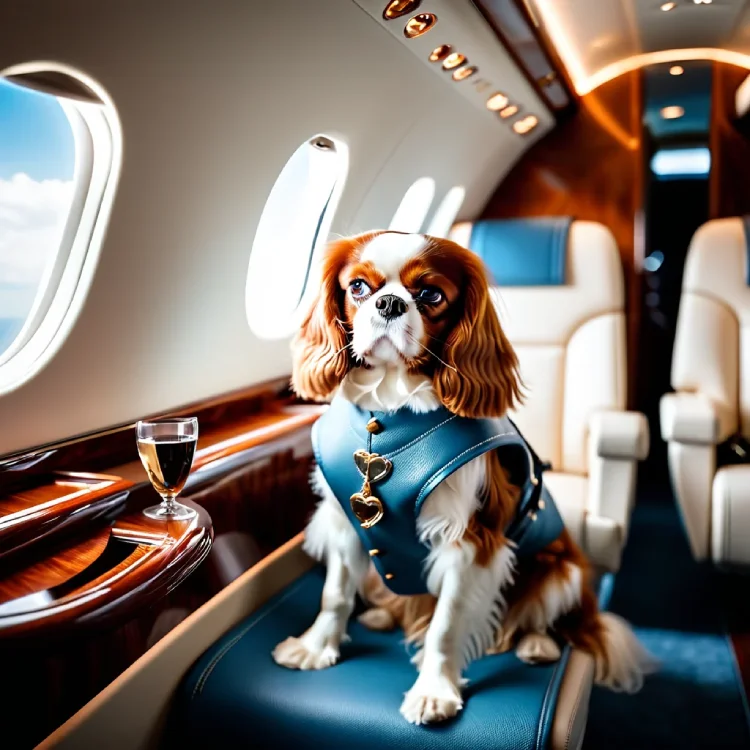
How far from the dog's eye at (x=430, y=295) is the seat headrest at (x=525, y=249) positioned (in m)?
1.32

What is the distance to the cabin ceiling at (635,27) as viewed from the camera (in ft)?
6.37

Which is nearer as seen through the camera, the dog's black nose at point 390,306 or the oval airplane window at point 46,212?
the dog's black nose at point 390,306

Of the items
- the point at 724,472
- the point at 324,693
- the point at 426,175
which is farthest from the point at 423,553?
the point at 426,175

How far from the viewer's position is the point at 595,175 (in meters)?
3.38

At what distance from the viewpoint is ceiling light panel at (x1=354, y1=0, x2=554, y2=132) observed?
172cm

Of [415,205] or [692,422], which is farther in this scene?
[415,205]

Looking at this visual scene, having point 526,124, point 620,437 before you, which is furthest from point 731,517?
point 526,124

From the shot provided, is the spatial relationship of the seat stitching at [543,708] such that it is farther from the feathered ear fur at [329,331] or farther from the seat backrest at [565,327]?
the seat backrest at [565,327]

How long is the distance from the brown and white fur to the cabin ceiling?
0.99 metres

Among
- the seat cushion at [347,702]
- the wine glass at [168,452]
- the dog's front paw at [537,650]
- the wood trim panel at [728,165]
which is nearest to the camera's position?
the wine glass at [168,452]

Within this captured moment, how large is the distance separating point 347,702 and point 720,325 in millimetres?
1975

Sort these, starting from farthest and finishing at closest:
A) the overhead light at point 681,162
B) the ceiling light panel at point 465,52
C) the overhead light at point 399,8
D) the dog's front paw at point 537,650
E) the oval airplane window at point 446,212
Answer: the overhead light at point 681,162, the oval airplane window at point 446,212, the ceiling light panel at point 465,52, the overhead light at point 399,8, the dog's front paw at point 537,650

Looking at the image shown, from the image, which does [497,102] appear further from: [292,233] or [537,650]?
[537,650]

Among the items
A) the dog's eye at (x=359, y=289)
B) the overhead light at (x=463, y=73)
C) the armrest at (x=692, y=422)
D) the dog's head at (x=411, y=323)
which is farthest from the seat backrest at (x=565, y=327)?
the dog's eye at (x=359, y=289)
